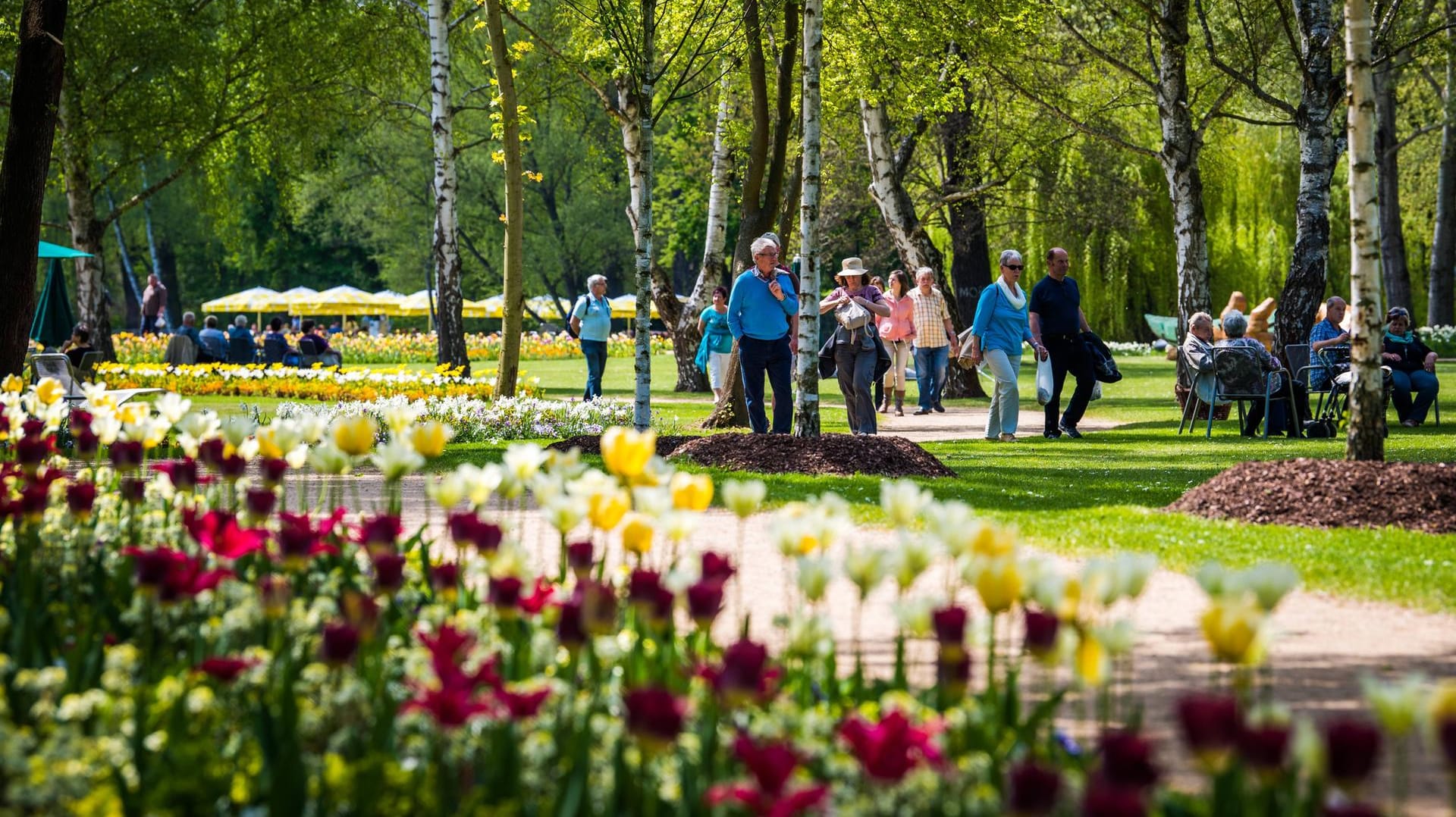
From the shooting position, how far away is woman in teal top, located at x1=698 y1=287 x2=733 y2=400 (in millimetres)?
20234

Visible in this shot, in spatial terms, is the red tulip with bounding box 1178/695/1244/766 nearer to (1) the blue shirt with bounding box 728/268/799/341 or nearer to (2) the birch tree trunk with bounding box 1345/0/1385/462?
(2) the birch tree trunk with bounding box 1345/0/1385/462

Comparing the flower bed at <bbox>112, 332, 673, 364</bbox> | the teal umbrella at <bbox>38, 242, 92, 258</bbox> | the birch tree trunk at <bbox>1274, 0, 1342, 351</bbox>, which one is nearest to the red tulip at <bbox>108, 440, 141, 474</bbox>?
the birch tree trunk at <bbox>1274, 0, 1342, 351</bbox>

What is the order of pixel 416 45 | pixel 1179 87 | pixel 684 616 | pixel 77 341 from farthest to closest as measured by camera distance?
1. pixel 416 45
2. pixel 77 341
3. pixel 1179 87
4. pixel 684 616

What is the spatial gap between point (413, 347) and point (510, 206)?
27866 mm

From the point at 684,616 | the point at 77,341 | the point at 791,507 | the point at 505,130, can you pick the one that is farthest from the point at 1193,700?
the point at 77,341

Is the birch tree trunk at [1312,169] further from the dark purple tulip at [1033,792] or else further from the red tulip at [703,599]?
the dark purple tulip at [1033,792]

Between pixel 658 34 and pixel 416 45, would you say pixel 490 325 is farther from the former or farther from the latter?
pixel 658 34

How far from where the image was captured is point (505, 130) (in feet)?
56.6

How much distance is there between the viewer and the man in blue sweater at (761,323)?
1341cm

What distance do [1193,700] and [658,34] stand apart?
19.1 m

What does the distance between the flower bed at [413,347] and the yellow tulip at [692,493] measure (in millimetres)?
34032

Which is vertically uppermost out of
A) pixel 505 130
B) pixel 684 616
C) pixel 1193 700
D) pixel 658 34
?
pixel 658 34

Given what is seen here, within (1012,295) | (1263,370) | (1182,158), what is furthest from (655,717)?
(1182,158)

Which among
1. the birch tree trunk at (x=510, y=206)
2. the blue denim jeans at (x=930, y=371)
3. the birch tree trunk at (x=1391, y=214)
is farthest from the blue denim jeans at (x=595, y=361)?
the birch tree trunk at (x=1391, y=214)
